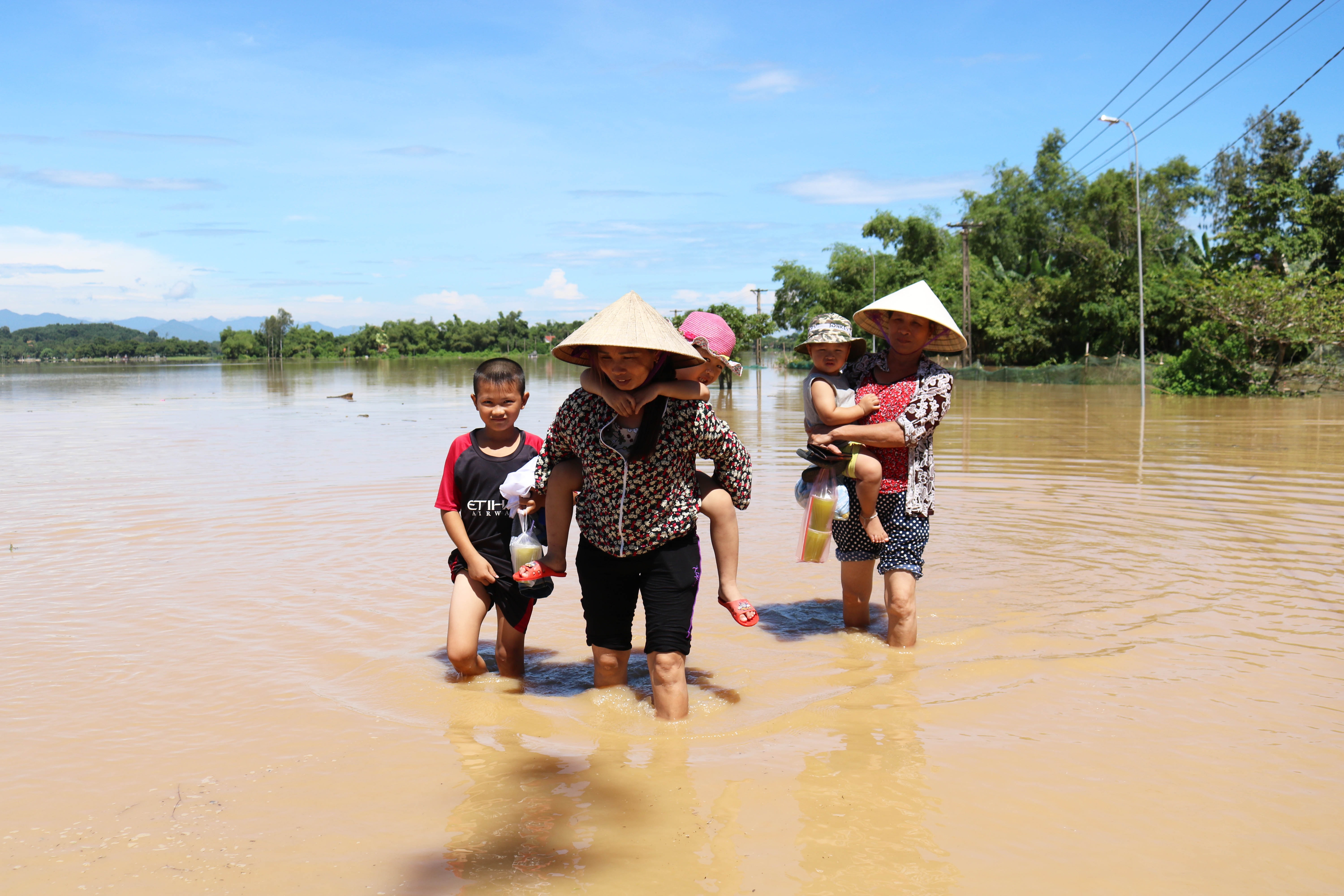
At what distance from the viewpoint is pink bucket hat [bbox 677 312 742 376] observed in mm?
4023

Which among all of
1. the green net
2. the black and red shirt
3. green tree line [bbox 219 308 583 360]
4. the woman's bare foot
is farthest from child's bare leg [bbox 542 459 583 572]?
green tree line [bbox 219 308 583 360]

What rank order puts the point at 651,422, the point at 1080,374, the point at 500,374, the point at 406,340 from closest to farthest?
1. the point at 651,422
2. the point at 500,374
3. the point at 1080,374
4. the point at 406,340

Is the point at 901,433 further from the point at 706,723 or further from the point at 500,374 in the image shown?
the point at 500,374

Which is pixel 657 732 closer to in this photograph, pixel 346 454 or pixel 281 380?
pixel 346 454

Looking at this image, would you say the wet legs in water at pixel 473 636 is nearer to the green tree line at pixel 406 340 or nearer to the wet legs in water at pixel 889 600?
the wet legs in water at pixel 889 600

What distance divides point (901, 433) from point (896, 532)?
1.78 ft

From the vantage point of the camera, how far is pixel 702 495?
397 cm

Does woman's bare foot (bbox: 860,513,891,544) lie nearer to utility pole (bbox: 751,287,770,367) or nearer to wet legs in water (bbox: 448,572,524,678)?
wet legs in water (bbox: 448,572,524,678)

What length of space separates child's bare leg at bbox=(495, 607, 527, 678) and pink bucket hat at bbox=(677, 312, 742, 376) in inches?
64.8

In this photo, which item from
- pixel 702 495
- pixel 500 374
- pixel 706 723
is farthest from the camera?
pixel 500 374

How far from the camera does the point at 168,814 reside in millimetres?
3207

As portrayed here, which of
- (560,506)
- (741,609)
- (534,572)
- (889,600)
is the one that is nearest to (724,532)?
(741,609)

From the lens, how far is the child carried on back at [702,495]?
3.71 metres

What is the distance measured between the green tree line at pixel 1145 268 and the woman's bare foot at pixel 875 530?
27.9 m
